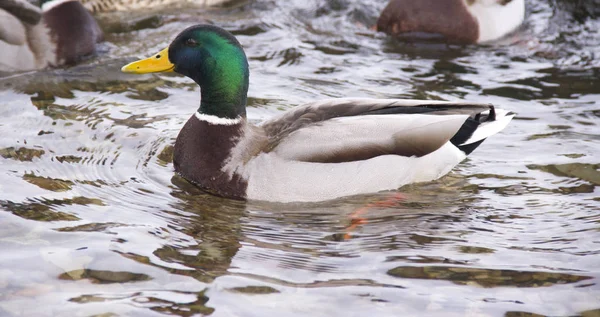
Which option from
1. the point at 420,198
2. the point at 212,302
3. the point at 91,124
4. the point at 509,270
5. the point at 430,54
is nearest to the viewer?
the point at 212,302

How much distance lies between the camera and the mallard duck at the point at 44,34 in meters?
7.84

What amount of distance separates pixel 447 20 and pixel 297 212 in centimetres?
432

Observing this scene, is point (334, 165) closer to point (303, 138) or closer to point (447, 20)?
point (303, 138)

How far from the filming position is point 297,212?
5.27 metres

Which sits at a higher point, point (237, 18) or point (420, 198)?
point (237, 18)

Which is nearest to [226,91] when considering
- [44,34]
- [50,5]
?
[44,34]

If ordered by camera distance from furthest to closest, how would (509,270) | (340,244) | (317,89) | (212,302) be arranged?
(317,89)
(340,244)
(509,270)
(212,302)

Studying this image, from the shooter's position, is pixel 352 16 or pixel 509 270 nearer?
pixel 509 270

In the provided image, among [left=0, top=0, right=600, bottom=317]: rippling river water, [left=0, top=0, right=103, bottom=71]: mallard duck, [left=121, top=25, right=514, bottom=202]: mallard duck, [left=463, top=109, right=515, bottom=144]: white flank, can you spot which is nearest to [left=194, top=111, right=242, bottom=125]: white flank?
[left=121, top=25, right=514, bottom=202]: mallard duck

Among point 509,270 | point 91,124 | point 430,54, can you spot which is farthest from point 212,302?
point 430,54

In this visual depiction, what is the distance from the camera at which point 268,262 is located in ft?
14.9

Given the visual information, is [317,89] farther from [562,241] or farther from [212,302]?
[212,302]

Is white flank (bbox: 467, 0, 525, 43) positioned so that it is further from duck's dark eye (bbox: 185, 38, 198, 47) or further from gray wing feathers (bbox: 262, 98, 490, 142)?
duck's dark eye (bbox: 185, 38, 198, 47)

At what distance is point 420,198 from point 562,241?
3.39 feet
